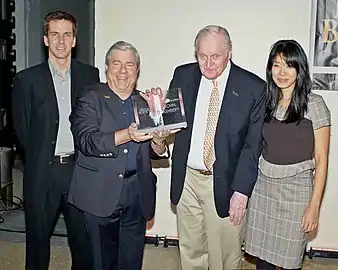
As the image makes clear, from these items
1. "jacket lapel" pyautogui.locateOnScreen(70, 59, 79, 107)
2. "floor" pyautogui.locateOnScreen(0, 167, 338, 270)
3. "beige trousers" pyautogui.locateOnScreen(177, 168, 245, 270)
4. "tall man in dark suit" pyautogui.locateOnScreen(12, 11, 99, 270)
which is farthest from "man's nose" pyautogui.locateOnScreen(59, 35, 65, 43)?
"floor" pyautogui.locateOnScreen(0, 167, 338, 270)

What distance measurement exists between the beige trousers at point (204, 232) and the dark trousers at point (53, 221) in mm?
520

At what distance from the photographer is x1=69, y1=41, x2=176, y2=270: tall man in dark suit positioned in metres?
2.37

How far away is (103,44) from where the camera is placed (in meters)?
3.72

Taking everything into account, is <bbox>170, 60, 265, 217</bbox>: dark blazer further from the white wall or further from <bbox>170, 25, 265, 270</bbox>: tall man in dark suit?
the white wall

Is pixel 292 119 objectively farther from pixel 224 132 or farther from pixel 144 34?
pixel 144 34

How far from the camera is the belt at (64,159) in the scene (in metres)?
2.72

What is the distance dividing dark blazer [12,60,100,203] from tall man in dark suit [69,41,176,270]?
0.81 feet

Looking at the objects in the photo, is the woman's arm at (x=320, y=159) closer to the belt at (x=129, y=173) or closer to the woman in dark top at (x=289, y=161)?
the woman in dark top at (x=289, y=161)

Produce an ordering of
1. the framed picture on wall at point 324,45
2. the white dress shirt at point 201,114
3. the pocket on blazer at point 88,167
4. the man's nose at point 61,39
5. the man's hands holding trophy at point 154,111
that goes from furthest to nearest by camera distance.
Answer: the framed picture on wall at point 324,45, the man's nose at point 61,39, the white dress shirt at point 201,114, the pocket on blazer at point 88,167, the man's hands holding trophy at point 154,111

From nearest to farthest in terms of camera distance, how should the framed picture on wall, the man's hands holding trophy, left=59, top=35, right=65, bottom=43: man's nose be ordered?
the man's hands holding trophy
left=59, top=35, right=65, bottom=43: man's nose
the framed picture on wall

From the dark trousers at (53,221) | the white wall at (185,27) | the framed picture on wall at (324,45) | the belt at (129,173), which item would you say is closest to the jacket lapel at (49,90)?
the dark trousers at (53,221)

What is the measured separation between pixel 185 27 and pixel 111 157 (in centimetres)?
155

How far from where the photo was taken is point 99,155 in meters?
2.37

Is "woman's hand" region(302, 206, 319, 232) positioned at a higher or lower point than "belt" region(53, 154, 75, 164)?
lower
